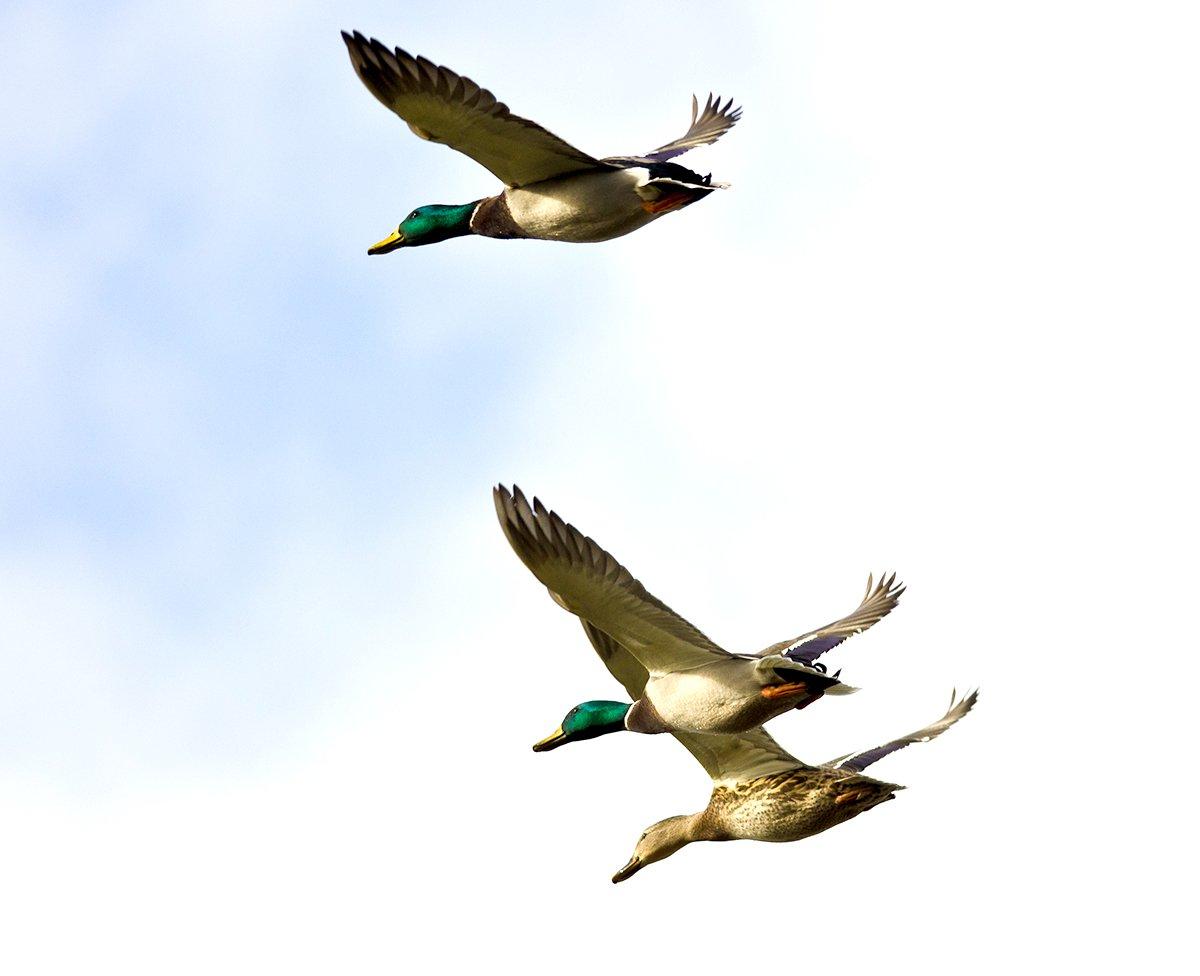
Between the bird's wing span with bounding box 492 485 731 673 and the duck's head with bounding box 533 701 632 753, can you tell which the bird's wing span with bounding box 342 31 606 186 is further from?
the duck's head with bounding box 533 701 632 753

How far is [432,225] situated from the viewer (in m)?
16.8

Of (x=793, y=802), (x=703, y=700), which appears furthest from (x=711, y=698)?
(x=793, y=802)

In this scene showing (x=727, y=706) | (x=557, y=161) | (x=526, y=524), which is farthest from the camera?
(x=557, y=161)

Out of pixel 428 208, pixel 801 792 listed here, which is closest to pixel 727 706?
pixel 801 792

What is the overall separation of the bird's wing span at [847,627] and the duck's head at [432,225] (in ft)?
14.3

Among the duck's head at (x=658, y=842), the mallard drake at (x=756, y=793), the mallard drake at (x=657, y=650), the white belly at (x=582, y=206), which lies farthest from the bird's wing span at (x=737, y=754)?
the white belly at (x=582, y=206)

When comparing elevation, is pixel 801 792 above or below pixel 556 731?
below

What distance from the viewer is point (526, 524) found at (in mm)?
12859

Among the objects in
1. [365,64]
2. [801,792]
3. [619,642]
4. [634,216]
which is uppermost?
[365,64]

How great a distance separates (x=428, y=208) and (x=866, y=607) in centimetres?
550

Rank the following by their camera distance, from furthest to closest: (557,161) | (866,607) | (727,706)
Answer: (866,607) → (557,161) → (727,706)

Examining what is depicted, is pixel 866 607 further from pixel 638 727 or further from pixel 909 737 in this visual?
pixel 638 727

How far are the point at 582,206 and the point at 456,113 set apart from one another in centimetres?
133

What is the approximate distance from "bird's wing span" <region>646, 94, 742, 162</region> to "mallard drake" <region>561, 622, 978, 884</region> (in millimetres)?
6424
